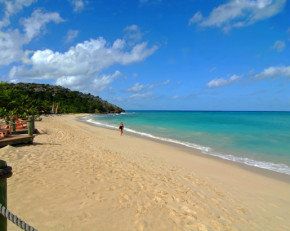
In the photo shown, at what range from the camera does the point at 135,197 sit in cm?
492

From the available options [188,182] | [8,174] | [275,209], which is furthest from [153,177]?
[8,174]

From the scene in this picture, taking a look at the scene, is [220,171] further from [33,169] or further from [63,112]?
[63,112]

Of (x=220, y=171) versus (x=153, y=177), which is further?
(x=220, y=171)

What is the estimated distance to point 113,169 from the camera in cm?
711

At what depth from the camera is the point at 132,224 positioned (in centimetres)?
376

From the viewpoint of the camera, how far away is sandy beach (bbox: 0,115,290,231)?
382 cm

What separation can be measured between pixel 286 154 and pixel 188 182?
10251 millimetres

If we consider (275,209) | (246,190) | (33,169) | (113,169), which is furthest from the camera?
(113,169)

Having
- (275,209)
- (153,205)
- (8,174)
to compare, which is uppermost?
(8,174)

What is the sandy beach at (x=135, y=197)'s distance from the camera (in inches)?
150

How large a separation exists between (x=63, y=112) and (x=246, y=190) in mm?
72938

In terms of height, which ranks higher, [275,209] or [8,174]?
[8,174]

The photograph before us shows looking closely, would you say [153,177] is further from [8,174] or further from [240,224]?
[8,174]

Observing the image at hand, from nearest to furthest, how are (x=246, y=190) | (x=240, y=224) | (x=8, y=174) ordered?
(x=8, y=174)
(x=240, y=224)
(x=246, y=190)
